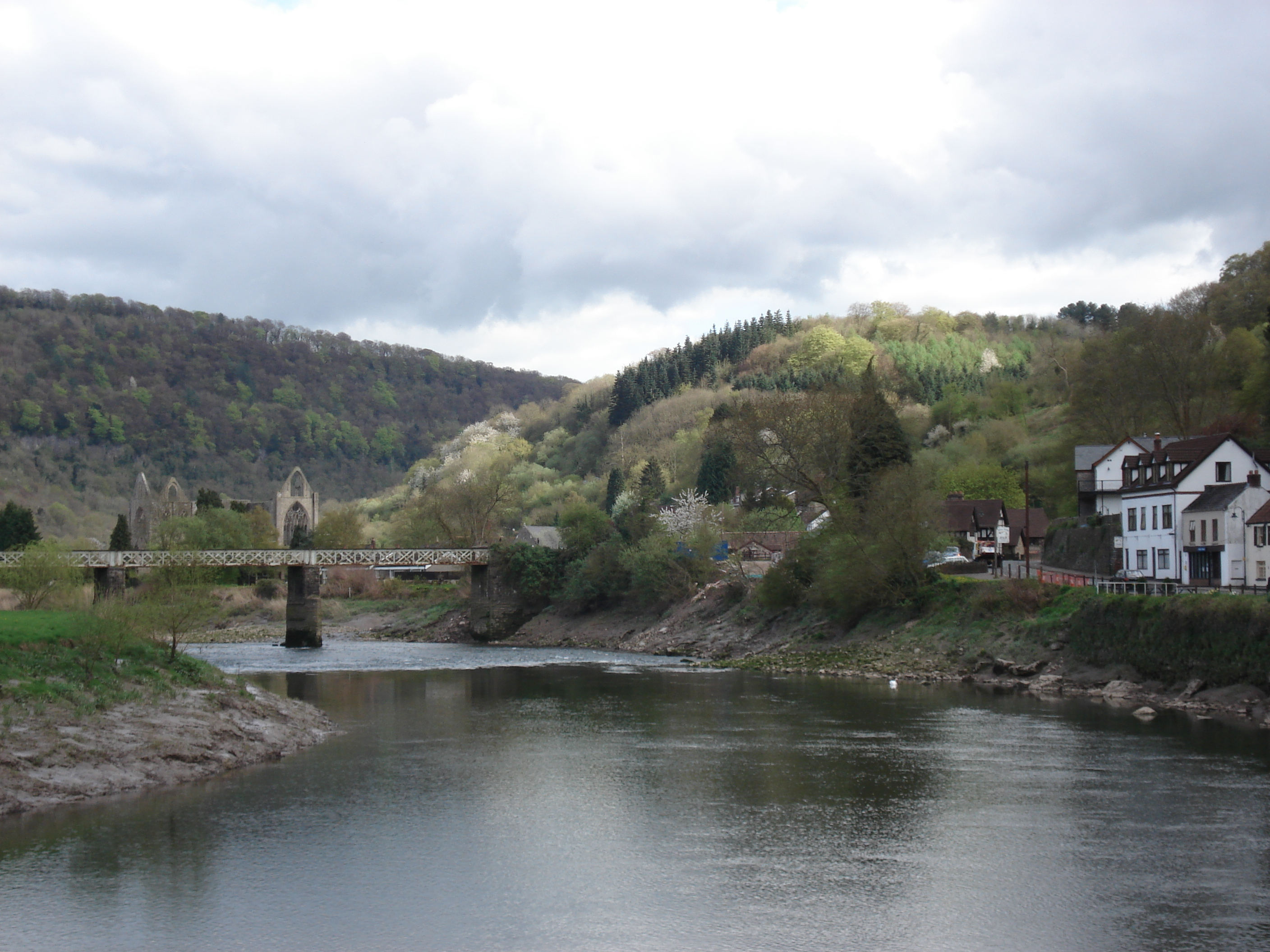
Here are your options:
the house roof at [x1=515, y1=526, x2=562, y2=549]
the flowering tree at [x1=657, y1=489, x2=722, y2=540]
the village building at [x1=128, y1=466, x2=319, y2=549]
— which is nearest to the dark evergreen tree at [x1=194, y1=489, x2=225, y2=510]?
the village building at [x1=128, y1=466, x2=319, y2=549]

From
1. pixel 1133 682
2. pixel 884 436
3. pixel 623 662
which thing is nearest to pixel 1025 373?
pixel 884 436

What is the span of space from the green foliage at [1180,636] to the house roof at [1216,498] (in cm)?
839

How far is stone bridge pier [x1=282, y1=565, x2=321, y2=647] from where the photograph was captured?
261 ft

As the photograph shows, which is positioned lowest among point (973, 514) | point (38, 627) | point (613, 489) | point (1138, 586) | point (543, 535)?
point (38, 627)

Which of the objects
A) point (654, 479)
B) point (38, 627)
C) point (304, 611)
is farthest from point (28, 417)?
point (38, 627)

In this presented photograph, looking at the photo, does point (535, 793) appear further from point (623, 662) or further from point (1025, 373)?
point (1025, 373)

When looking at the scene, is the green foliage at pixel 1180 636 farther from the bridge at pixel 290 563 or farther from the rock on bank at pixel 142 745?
the bridge at pixel 290 563

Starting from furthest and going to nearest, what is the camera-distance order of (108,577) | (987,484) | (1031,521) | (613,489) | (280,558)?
(613,489)
(987,484)
(1031,521)
(280,558)
(108,577)

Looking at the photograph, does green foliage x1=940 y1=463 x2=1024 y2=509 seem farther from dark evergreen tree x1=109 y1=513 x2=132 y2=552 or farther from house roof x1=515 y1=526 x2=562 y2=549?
dark evergreen tree x1=109 y1=513 x2=132 y2=552

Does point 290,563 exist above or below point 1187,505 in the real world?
below

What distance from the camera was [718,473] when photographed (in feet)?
336

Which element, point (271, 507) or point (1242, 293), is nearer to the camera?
A: point (1242, 293)

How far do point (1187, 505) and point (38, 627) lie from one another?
156 ft

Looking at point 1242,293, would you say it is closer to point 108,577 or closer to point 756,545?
point 756,545
